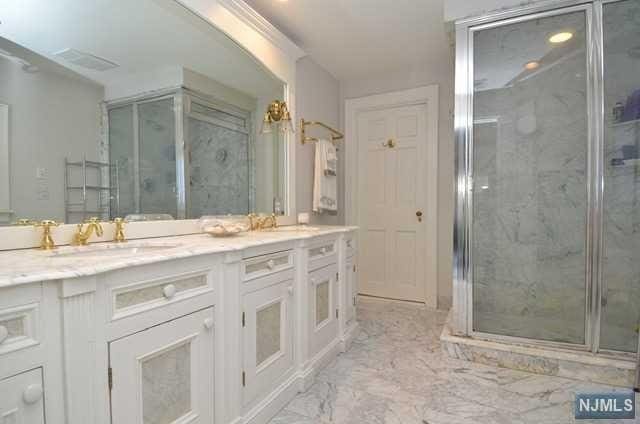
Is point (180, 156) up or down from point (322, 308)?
up

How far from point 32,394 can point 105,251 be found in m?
0.63

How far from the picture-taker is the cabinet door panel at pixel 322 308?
1930mm

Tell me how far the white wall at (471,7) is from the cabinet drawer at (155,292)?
2231mm

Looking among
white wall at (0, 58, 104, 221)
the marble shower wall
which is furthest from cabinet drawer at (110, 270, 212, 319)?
the marble shower wall

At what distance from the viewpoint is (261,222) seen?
89.4 inches

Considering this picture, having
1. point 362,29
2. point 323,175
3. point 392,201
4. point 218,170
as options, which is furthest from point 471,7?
point 218,170

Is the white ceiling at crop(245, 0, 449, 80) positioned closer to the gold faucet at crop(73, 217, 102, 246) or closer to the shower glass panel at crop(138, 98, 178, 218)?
the shower glass panel at crop(138, 98, 178, 218)

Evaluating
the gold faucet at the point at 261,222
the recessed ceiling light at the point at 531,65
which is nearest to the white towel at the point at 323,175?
the gold faucet at the point at 261,222

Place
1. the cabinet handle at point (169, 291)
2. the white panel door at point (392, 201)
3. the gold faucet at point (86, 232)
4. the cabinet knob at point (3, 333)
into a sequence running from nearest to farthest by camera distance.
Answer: the cabinet knob at point (3, 333), the cabinet handle at point (169, 291), the gold faucet at point (86, 232), the white panel door at point (392, 201)

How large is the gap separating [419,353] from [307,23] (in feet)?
8.14

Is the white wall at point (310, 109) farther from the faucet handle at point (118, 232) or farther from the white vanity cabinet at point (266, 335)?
the faucet handle at point (118, 232)

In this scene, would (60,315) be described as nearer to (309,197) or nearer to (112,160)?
→ (112,160)

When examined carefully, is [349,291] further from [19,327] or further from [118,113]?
[19,327]

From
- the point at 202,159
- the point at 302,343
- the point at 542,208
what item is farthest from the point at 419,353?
the point at 202,159
